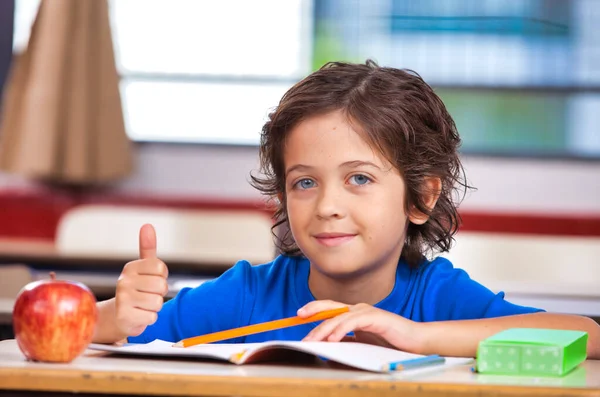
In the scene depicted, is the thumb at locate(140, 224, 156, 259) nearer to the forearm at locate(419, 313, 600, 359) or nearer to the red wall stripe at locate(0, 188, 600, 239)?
the forearm at locate(419, 313, 600, 359)

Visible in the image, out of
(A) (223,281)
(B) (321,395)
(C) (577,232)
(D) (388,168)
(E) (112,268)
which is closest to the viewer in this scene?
(B) (321,395)

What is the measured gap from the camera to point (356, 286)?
1539 millimetres

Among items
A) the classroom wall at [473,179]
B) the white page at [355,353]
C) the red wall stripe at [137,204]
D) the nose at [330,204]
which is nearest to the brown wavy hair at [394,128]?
the nose at [330,204]

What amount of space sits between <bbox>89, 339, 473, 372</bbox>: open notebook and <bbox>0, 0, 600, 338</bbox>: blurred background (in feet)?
11.4

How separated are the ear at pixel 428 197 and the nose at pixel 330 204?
20 centimetres

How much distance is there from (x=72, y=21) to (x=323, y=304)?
3.89 meters

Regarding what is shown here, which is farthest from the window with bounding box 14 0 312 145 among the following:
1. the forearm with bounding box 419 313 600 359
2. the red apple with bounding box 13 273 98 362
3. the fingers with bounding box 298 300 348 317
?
the red apple with bounding box 13 273 98 362

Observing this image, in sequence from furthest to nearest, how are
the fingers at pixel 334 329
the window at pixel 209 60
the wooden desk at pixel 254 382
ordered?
the window at pixel 209 60 < the fingers at pixel 334 329 < the wooden desk at pixel 254 382

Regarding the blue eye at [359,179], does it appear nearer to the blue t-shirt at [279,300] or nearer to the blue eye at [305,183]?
the blue eye at [305,183]

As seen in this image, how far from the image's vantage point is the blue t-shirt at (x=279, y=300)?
1498 millimetres

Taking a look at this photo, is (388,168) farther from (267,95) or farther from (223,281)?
(267,95)

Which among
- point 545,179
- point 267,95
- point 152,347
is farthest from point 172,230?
point 152,347

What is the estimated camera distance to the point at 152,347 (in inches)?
45.5

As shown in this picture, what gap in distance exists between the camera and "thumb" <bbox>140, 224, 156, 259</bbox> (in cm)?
120
